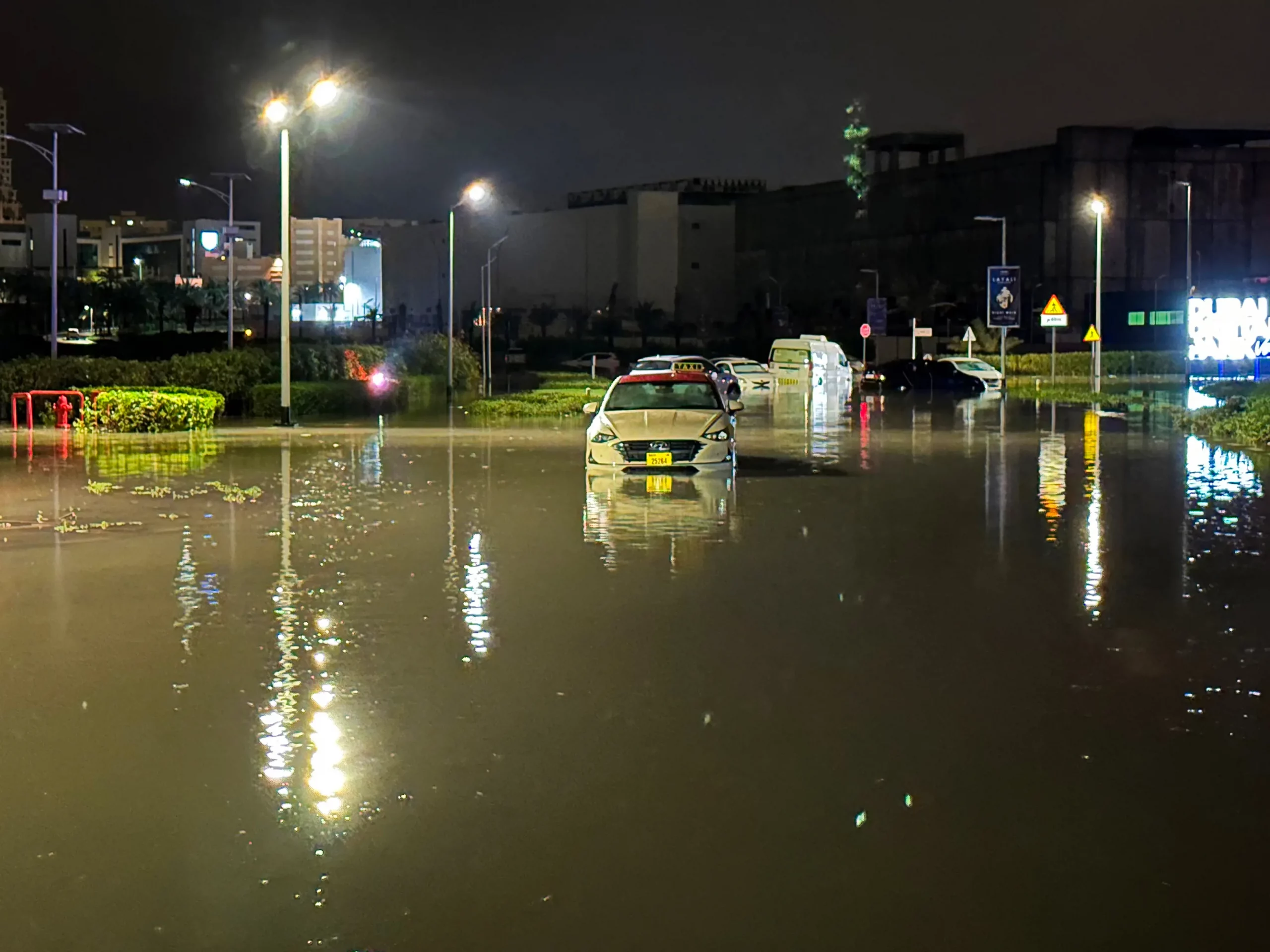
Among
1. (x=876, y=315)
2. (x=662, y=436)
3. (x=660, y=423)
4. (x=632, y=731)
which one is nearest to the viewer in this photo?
(x=632, y=731)

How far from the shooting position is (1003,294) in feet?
201

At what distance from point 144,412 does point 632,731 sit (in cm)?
2666

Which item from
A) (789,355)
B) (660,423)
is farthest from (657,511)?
(789,355)

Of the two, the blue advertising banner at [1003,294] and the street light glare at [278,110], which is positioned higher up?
the street light glare at [278,110]

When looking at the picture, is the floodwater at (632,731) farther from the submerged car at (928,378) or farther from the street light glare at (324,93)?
the submerged car at (928,378)

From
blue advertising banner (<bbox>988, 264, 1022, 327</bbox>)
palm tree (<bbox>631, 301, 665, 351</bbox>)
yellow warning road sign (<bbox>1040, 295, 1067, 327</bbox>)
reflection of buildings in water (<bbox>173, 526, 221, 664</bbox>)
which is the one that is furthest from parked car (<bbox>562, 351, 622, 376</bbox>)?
reflection of buildings in water (<bbox>173, 526, 221, 664</bbox>)

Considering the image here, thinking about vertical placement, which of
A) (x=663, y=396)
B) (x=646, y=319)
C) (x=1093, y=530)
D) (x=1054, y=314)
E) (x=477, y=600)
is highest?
(x=646, y=319)

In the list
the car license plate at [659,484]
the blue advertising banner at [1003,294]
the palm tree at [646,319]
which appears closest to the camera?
the car license plate at [659,484]

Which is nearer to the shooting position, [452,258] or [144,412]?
[144,412]

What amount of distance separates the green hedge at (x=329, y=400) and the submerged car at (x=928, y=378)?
22067 mm

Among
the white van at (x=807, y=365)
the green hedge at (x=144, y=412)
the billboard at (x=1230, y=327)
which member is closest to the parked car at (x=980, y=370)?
the white van at (x=807, y=365)

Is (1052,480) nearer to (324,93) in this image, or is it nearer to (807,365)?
(324,93)

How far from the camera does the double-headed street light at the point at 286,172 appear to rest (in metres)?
34.4

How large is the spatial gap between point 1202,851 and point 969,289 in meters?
98.8
